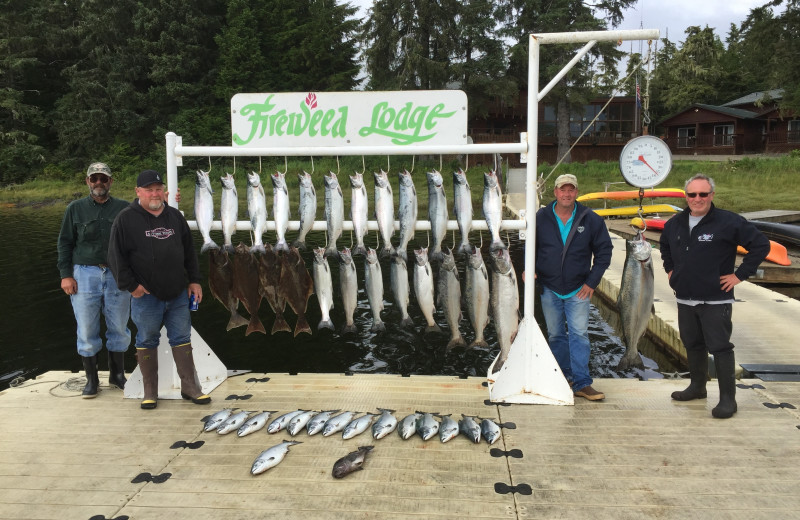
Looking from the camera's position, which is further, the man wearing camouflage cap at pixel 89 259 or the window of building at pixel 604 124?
the window of building at pixel 604 124

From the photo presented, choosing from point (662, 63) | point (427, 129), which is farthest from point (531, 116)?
point (662, 63)

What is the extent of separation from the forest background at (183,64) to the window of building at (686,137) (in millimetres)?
4636

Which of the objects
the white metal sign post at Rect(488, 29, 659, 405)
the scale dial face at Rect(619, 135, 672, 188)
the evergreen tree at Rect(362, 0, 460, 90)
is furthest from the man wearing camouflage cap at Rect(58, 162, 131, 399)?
the evergreen tree at Rect(362, 0, 460, 90)

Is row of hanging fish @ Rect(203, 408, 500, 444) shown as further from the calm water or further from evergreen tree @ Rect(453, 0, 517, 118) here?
evergreen tree @ Rect(453, 0, 517, 118)

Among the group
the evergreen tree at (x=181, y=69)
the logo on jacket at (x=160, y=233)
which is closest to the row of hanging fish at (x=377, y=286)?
the logo on jacket at (x=160, y=233)

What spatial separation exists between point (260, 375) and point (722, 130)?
4755 centimetres

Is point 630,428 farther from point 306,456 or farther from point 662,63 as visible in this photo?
point 662,63

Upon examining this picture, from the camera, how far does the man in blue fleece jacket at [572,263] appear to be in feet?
15.6

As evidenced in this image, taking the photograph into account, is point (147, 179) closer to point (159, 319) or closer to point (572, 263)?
point (159, 319)

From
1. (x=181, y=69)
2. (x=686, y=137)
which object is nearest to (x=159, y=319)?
(x=181, y=69)

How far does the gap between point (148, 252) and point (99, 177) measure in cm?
107

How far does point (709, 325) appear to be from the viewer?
14.6ft

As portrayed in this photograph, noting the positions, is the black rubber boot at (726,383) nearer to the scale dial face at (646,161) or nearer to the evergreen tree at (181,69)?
the scale dial face at (646,161)

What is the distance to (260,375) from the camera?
5547 mm
